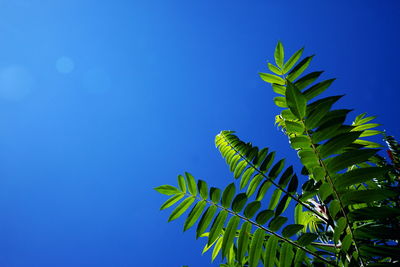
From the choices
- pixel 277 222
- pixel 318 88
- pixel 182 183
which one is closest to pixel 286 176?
pixel 277 222

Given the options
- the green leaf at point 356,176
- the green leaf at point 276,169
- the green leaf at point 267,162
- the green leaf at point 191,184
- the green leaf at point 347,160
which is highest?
the green leaf at point 267,162

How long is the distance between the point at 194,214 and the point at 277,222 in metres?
0.44

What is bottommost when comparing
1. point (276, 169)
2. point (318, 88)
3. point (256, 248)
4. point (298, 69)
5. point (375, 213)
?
point (256, 248)

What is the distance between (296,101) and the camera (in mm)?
1055

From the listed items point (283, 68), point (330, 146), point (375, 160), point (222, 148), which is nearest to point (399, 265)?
point (330, 146)

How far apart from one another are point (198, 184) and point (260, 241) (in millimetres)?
433

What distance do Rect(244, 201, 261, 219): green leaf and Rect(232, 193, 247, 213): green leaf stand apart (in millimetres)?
28

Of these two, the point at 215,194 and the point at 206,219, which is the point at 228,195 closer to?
the point at 215,194

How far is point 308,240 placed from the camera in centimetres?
127

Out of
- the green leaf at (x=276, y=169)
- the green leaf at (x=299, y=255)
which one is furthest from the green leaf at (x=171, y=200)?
the green leaf at (x=299, y=255)

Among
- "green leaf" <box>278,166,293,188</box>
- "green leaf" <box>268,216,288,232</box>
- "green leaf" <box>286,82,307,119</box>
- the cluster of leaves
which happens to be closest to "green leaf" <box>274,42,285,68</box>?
the cluster of leaves

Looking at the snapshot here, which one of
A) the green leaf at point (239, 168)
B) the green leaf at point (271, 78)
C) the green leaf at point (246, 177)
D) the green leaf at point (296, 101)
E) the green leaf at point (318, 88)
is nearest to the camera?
the green leaf at point (296, 101)

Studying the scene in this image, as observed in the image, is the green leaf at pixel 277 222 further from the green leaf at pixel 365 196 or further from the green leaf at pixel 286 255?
the green leaf at pixel 365 196

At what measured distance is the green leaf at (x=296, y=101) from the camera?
41.1 inches
